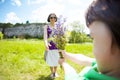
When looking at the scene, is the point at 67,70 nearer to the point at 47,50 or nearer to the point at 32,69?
the point at 47,50

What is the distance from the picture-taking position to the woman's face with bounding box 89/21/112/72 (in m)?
1.01

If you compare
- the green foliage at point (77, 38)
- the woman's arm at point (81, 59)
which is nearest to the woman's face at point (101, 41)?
the woman's arm at point (81, 59)

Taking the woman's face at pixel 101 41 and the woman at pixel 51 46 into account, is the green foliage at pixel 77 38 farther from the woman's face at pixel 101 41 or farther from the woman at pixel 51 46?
the woman's face at pixel 101 41

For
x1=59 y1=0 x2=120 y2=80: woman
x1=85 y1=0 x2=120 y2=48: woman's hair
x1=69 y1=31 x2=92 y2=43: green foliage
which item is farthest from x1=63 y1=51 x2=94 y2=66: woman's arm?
x1=69 y1=31 x2=92 y2=43: green foliage

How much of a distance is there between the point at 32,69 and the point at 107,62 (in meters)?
7.42

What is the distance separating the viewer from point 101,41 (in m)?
1.02

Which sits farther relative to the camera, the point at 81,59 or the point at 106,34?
the point at 81,59

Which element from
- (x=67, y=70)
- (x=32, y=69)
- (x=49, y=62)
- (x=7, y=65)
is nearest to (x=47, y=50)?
(x=49, y=62)

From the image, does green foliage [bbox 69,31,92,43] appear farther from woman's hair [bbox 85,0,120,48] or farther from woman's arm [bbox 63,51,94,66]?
woman's hair [bbox 85,0,120,48]

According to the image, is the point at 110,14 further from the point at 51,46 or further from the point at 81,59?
the point at 51,46

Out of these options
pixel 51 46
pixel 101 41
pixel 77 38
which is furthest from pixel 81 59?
pixel 77 38

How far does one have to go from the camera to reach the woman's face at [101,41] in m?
1.01

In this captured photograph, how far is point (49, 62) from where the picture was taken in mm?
7238

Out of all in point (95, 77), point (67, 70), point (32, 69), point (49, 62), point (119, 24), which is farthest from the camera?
point (32, 69)
